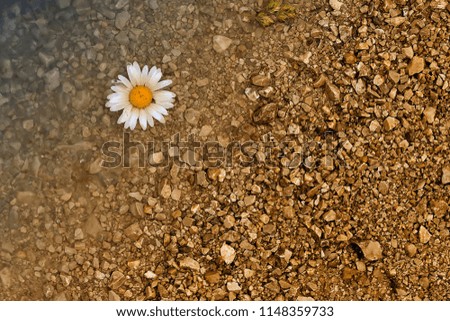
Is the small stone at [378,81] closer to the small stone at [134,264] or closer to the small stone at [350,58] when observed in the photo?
the small stone at [350,58]

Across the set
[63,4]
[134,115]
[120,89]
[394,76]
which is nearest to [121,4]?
[63,4]

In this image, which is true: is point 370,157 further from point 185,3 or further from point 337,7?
point 185,3

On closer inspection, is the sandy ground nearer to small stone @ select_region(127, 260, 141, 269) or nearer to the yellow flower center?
small stone @ select_region(127, 260, 141, 269)

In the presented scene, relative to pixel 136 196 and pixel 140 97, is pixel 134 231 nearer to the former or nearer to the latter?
pixel 136 196

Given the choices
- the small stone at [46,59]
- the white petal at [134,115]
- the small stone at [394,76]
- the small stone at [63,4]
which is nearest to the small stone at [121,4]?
the small stone at [63,4]

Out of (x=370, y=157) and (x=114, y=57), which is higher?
(x=114, y=57)

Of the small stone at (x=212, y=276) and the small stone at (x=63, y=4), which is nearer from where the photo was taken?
the small stone at (x=212, y=276)

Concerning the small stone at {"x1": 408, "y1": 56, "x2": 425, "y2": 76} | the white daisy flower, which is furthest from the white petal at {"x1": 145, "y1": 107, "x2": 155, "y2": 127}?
the small stone at {"x1": 408, "y1": 56, "x2": 425, "y2": 76}
